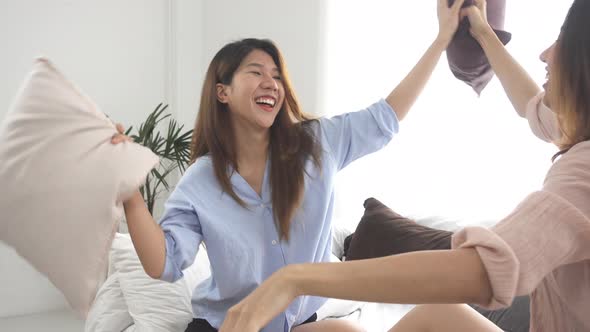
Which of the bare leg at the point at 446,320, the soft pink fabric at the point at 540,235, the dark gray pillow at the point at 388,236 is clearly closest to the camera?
the soft pink fabric at the point at 540,235

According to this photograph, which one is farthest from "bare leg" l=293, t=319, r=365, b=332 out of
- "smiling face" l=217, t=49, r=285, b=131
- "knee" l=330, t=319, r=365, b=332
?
"smiling face" l=217, t=49, r=285, b=131

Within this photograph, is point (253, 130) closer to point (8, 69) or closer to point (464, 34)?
point (464, 34)

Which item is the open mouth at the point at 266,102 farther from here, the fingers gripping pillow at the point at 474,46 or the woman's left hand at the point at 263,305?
the woman's left hand at the point at 263,305

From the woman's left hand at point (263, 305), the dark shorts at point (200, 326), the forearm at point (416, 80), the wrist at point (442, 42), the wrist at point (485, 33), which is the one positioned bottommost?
the dark shorts at point (200, 326)

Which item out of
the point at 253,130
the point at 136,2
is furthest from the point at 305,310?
the point at 136,2

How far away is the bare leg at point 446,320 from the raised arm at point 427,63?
0.62 m

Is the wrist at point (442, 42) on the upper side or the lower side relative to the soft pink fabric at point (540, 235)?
upper

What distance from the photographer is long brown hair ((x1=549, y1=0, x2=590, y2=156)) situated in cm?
79

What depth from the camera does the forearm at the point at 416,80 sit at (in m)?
1.61

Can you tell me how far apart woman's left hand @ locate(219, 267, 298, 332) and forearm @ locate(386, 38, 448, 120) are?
96 cm

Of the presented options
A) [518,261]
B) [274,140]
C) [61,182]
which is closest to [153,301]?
[274,140]

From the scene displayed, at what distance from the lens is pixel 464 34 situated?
160cm

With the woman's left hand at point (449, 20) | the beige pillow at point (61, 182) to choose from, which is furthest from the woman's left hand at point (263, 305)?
the woman's left hand at point (449, 20)

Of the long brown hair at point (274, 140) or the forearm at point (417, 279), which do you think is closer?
the forearm at point (417, 279)
